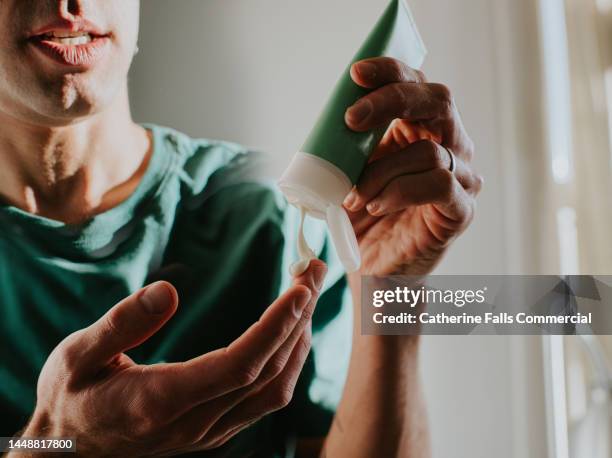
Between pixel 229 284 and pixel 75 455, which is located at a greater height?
pixel 229 284

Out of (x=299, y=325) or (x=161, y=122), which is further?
(x=161, y=122)

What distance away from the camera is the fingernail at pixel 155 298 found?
444 millimetres

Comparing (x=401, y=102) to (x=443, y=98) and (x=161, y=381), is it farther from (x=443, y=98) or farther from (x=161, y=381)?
(x=161, y=381)

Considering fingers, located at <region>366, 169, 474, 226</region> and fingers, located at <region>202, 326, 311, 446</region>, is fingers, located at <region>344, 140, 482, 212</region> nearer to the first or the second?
fingers, located at <region>366, 169, 474, 226</region>

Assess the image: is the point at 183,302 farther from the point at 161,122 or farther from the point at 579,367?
the point at 579,367

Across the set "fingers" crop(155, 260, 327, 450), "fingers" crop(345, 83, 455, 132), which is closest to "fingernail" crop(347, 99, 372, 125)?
"fingers" crop(345, 83, 455, 132)

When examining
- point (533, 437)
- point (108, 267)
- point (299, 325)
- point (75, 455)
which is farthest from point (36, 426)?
point (533, 437)

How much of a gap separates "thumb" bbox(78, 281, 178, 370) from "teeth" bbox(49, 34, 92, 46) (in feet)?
0.77

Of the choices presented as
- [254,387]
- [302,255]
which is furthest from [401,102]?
[254,387]

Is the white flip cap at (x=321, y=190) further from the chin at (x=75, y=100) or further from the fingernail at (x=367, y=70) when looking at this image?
the chin at (x=75, y=100)

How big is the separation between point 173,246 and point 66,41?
0.20 m

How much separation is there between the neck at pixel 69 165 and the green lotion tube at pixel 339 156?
202 millimetres

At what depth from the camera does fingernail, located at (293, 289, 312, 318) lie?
45 cm

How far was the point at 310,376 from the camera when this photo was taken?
0.61 m
